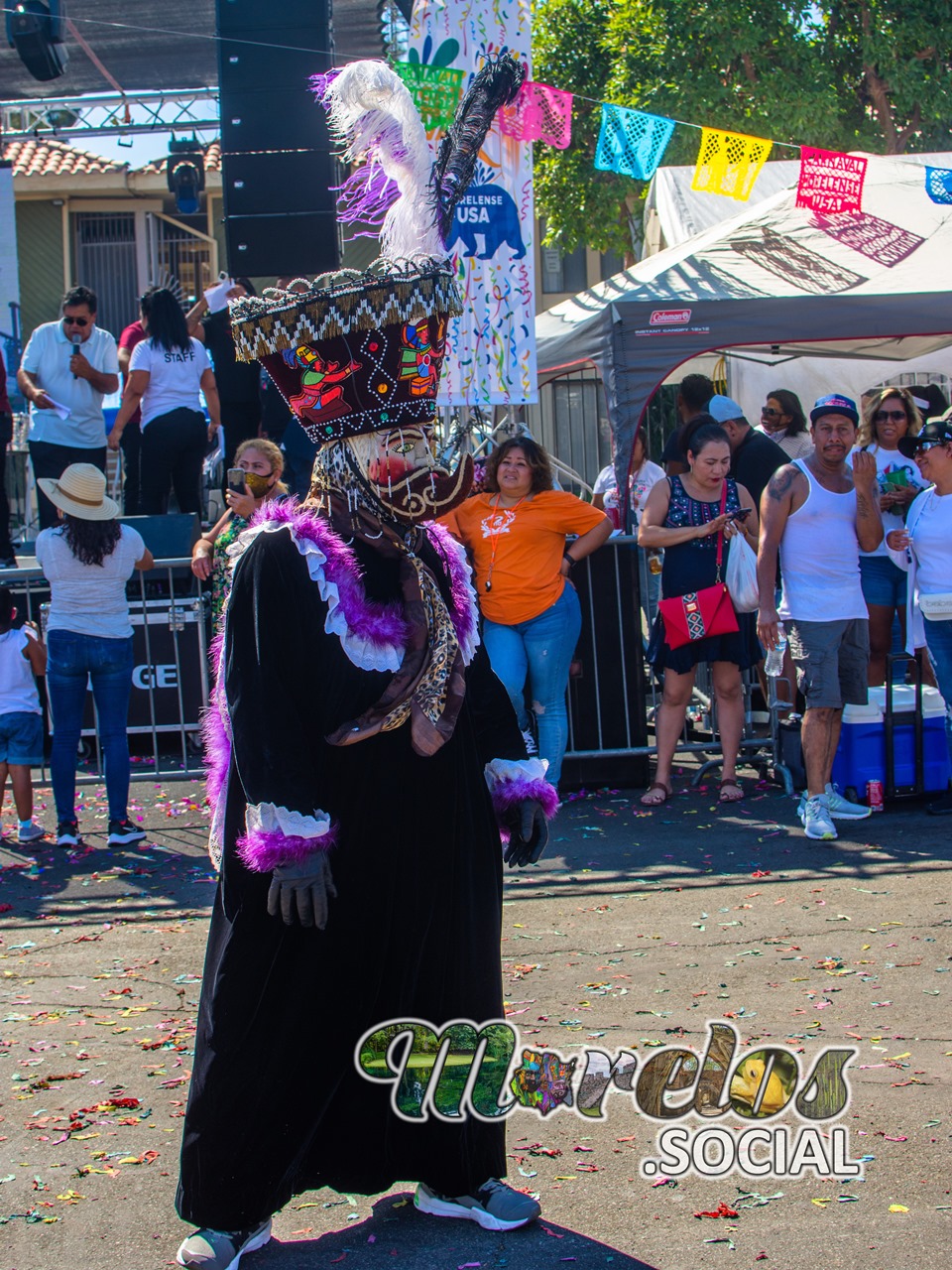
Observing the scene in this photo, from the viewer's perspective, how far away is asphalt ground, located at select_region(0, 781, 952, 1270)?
345 cm

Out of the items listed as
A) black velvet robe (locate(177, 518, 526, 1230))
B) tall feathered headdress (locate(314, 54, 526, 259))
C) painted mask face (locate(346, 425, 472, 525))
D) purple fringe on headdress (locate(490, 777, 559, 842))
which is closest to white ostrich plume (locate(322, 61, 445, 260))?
tall feathered headdress (locate(314, 54, 526, 259))

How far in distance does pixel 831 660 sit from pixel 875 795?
894mm

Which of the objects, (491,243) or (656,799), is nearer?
(656,799)

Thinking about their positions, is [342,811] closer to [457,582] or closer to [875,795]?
[457,582]

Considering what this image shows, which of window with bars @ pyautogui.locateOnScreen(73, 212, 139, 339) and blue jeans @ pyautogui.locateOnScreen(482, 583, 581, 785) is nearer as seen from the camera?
blue jeans @ pyautogui.locateOnScreen(482, 583, 581, 785)

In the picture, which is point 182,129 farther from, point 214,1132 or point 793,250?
point 214,1132

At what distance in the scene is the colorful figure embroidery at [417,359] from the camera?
138 inches

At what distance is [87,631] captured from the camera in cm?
760

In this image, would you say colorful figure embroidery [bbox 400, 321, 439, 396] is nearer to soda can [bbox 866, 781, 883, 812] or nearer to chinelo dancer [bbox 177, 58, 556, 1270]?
chinelo dancer [bbox 177, 58, 556, 1270]

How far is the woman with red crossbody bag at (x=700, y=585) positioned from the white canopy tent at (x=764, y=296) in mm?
1595

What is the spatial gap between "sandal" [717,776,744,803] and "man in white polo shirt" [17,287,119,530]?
16.9 ft

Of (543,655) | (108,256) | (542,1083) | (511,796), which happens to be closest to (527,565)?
(543,655)

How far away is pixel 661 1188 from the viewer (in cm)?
369

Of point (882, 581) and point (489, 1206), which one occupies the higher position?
point (882, 581)
